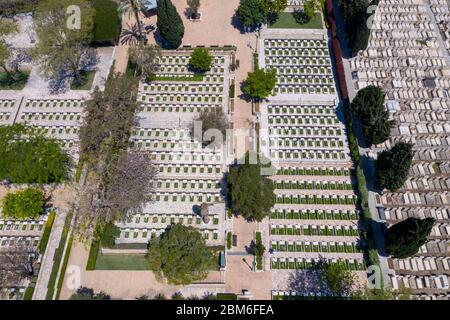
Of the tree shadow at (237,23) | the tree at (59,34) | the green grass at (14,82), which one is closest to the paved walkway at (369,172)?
the tree shadow at (237,23)

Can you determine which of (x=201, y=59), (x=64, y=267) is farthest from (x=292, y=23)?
(x=64, y=267)

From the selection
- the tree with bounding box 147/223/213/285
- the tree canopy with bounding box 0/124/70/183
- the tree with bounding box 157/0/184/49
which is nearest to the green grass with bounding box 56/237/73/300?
the tree canopy with bounding box 0/124/70/183

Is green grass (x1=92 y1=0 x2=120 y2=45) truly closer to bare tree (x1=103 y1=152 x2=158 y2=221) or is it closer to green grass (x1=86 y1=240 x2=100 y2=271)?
bare tree (x1=103 y1=152 x2=158 y2=221)

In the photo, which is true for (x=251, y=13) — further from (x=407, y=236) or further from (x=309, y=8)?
(x=407, y=236)

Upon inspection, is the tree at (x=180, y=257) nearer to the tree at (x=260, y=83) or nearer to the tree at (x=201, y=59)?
the tree at (x=260, y=83)

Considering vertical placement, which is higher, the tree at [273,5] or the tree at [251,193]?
the tree at [273,5]
